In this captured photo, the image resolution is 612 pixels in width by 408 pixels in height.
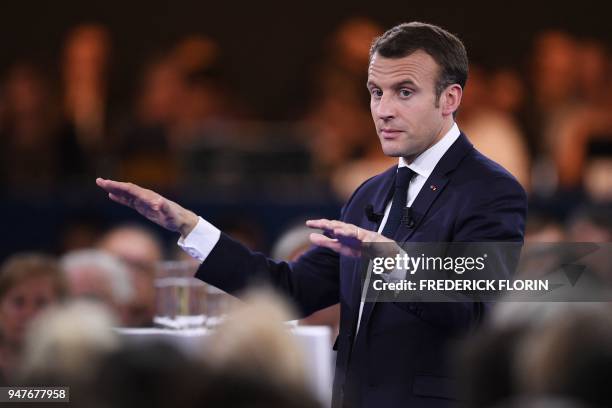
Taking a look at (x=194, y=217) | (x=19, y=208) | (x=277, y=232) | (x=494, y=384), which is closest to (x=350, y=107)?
(x=277, y=232)

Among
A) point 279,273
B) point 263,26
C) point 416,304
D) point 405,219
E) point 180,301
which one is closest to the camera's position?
point 416,304

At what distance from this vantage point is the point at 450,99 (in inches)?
125

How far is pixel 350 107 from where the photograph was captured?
860 centimetres

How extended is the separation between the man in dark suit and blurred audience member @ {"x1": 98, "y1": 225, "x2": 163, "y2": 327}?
1672 mm

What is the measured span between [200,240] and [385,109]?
60cm

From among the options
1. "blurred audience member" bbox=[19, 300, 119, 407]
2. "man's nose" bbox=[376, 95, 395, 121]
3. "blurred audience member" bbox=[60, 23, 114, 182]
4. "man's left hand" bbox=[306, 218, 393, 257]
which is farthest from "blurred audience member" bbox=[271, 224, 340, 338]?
"blurred audience member" bbox=[60, 23, 114, 182]

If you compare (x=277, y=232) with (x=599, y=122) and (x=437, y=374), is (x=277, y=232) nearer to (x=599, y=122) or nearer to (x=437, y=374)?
(x=599, y=122)

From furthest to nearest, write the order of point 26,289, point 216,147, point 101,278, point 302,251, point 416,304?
point 216,147 < point 101,278 < point 302,251 < point 26,289 < point 416,304

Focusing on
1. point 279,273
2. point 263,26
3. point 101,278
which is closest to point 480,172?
point 279,273

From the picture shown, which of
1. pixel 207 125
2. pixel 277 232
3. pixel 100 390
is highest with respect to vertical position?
pixel 207 125

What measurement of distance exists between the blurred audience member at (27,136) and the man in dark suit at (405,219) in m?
4.55

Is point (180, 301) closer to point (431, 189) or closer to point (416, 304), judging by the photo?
point (431, 189)

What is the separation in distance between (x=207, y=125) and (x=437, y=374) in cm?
548

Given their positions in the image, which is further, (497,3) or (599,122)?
(497,3)
